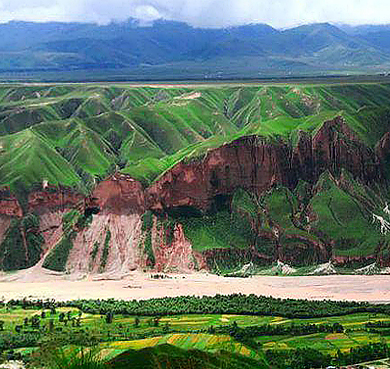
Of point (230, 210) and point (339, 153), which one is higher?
point (339, 153)

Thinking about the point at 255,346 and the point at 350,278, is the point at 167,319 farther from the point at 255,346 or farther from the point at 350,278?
the point at 350,278

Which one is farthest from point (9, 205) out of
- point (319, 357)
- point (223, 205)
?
point (319, 357)

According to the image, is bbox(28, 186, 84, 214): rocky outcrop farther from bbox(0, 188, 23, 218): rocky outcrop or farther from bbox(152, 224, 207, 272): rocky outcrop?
bbox(152, 224, 207, 272): rocky outcrop

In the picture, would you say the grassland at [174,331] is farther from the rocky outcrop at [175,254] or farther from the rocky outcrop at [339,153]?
the rocky outcrop at [339,153]

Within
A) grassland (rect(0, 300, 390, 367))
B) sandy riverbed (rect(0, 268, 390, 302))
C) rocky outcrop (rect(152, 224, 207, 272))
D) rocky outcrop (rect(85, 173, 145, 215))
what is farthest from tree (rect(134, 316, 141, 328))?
rocky outcrop (rect(85, 173, 145, 215))

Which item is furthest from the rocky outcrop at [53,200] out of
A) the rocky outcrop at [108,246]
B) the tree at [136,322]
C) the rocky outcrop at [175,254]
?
the tree at [136,322]

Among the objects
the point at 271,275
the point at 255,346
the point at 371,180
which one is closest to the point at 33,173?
the point at 271,275

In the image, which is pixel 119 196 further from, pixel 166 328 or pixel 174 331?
pixel 174 331
